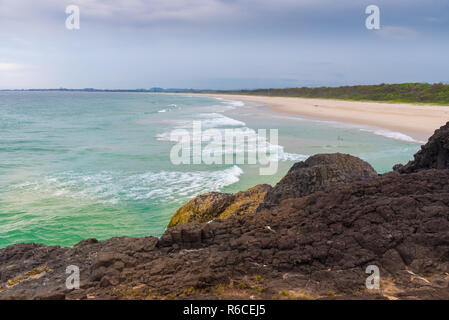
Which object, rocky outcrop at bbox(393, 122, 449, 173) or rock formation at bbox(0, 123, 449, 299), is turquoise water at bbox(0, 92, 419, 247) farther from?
rocky outcrop at bbox(393, 122, 449, 173)

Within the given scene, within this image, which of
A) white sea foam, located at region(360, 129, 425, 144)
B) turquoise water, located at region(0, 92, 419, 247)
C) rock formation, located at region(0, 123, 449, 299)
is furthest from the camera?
white sea foam, located at region(360, 129, 425, 144)

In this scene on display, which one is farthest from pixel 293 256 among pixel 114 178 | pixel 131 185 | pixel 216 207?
pixel 114 178

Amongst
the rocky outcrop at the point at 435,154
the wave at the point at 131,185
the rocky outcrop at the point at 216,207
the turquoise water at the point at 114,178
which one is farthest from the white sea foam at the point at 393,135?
the rocky outcrop at the point at 216,207

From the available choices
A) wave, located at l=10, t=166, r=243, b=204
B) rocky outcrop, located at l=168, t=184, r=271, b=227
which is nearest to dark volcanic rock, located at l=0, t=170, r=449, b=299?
rocky outcrop, located at l=168, t=184, r=271, b=227

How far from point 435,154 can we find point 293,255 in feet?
14.6

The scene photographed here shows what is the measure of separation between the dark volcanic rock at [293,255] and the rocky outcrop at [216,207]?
2.33 m

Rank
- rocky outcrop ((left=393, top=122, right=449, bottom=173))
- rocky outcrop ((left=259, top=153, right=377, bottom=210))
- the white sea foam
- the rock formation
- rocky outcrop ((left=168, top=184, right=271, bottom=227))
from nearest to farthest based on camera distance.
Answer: the rock formation, rocky outcrop ((left=393, top=122, right=449, bottom=173)), rocky outcrop ((left=259, top=153, right=377, bottom=210)), rocky outcrop ((left=168, top=184, right=271, bottom=227)), the white sea foam

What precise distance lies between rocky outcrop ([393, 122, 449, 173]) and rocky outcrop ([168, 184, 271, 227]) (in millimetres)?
3345

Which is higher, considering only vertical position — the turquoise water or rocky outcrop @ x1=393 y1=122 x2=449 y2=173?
rocky outcrop @ x1=393 y1=122 x2=449 y2=173

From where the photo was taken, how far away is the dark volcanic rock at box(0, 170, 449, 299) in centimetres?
357

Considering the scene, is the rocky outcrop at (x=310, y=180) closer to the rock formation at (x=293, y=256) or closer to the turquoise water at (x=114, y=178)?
the rock formation at (x=293, y=256)

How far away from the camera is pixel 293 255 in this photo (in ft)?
13.3
